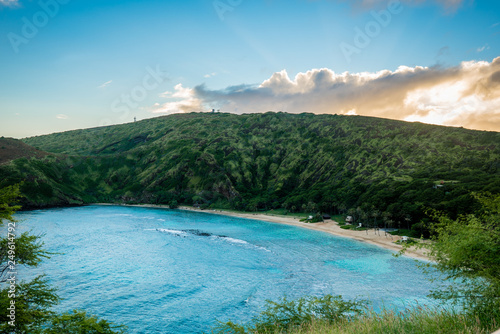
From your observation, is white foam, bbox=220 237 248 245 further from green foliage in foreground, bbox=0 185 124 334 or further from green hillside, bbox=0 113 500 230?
green foliage in foreground, bbox=0 185 124 334

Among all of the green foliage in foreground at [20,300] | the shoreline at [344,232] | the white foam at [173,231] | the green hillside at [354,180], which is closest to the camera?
the green foliage in foreground at [20,300]

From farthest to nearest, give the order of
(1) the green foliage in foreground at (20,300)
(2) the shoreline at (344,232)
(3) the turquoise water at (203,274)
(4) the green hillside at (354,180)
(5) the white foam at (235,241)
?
(4) the green hillside at (354,180) < (5) the white foam at (235,241) < (2) the shoreline at (344,232) < (3) the turquoise water at (203,274) < (1) the green foliage in foreground at (20,300)

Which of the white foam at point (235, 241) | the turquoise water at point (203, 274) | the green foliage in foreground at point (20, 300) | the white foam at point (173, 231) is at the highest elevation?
the green foliage in foreground at point (20, 300)

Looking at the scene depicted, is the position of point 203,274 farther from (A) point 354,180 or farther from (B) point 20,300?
(A) point 354,180

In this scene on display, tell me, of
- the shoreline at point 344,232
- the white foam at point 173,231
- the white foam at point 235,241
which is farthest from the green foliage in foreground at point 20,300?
the white foam at point 173,231

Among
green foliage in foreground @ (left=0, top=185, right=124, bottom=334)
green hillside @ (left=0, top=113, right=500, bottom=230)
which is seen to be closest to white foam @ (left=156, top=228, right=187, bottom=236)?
green hillside @ (left=0, top=113, right=500, bottom=230)

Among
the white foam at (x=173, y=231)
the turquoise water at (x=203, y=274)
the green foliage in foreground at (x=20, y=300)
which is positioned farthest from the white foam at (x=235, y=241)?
the green foliage in foreground at (x=20, y=300)

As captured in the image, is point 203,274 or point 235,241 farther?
point 235,241

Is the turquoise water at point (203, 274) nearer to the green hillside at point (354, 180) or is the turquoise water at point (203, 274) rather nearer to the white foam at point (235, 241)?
the white foam at point (235, 241)

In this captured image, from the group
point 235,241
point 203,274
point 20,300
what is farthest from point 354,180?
point 20,300

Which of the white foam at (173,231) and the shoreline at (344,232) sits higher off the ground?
the shoreline at (344,232)

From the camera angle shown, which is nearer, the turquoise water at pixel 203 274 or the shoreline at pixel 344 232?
the turquoise water at pixel 203 274
